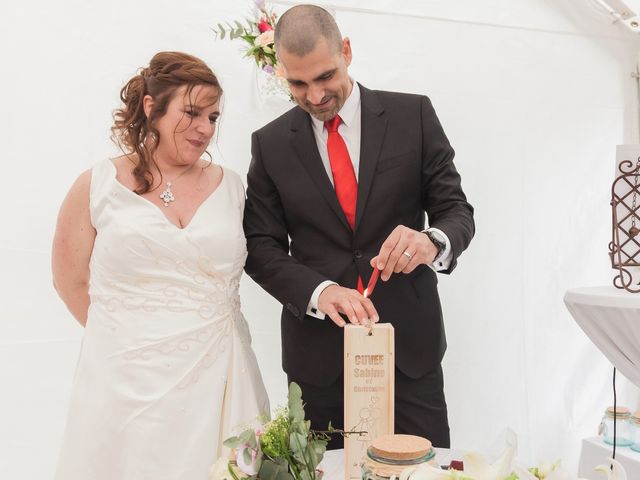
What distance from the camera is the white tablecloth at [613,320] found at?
1354 mm

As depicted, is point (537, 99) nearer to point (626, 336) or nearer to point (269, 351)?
point (269, 351)

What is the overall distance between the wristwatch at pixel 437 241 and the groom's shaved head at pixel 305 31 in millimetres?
598

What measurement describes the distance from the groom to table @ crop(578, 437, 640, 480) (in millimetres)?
828

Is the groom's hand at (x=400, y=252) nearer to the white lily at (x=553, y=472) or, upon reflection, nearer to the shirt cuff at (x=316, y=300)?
the shirt cuff at (x=316, y=300)

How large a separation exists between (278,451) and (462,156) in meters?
2.20

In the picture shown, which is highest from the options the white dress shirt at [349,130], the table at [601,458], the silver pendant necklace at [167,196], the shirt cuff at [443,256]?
the white dress shirt at [349,130]

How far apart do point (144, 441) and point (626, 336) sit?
1207 millimetres

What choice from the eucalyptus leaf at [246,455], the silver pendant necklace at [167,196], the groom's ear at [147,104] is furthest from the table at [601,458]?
the groom's ear at [147,104]

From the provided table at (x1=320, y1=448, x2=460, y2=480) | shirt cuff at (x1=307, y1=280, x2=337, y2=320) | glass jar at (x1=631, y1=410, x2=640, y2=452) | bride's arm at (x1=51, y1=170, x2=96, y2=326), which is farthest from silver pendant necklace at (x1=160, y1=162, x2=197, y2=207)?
glass jar at (x1=631, y1=410, x2=640, y2=452)

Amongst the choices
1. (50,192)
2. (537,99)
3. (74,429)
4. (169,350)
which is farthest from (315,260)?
(537,99)

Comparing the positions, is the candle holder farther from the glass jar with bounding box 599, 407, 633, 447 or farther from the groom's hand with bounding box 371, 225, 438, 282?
the glass jar with bounding box 599, 407, 633, 447

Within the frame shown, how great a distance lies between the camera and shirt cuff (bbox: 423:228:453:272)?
1804mm

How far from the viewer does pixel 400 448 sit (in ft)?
3.60

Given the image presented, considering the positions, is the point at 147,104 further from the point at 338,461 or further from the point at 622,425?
the point at 622,425
